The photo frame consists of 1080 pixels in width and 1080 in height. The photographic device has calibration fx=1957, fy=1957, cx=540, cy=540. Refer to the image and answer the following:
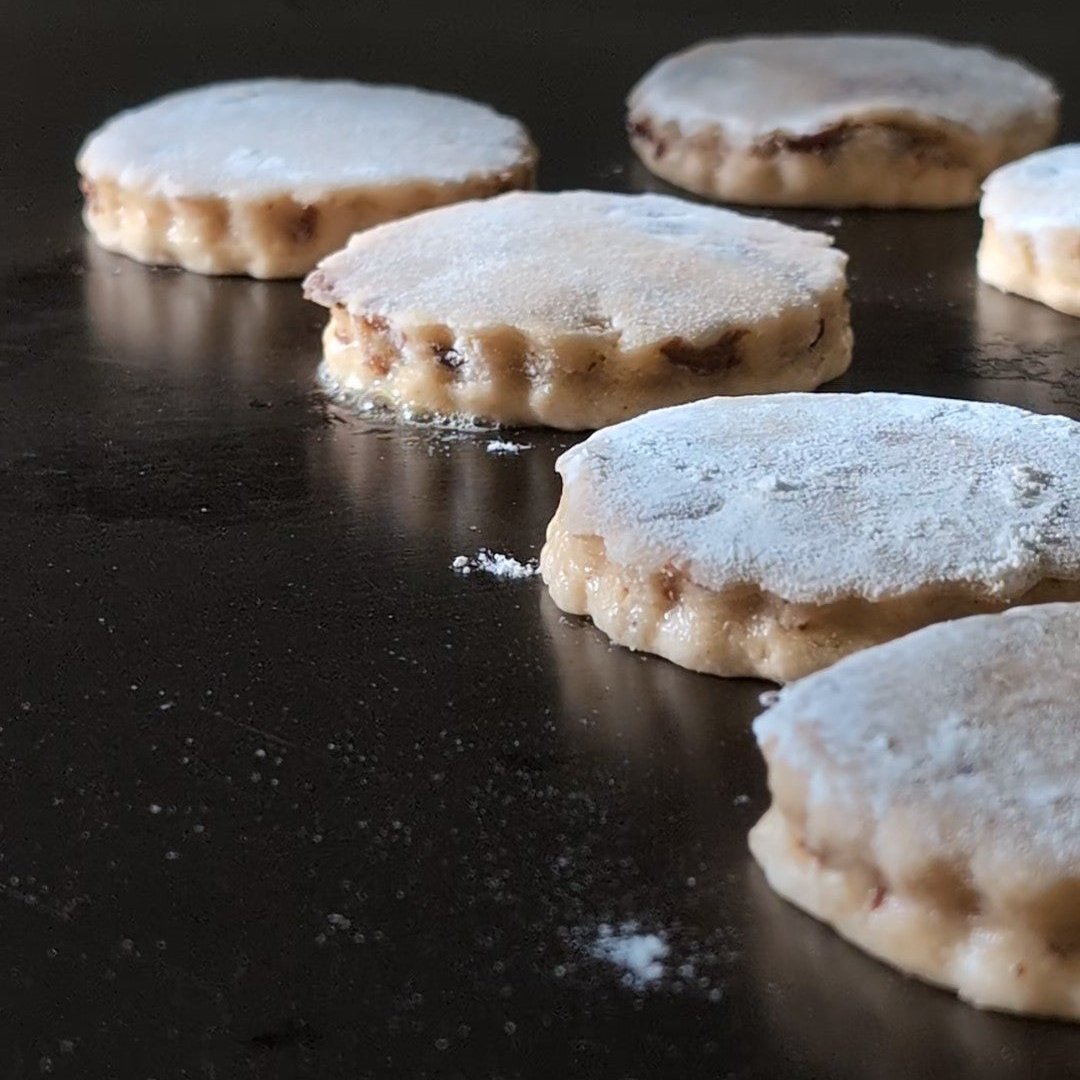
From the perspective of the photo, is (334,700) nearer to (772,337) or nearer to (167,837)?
Answer: (167,837)

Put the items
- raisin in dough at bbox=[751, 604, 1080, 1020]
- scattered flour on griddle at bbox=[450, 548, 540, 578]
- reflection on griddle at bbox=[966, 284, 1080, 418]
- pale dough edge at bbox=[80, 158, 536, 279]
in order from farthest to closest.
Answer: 1. pale dough edge at bbox=[80, 158, 536, 279]
2. reflection on griddle at bbox=[966, 284, 1080, 418]
3. scattered flour on griddle at bbox=[450, 548, 540, 578]
4. raisin in dough at bbox=[751, 604, 1080, 1020]

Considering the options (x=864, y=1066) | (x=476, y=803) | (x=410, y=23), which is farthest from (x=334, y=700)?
(x=410, y=23)

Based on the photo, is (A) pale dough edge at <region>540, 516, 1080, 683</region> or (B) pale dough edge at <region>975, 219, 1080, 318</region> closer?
(A) pale dough edge at <region>540, 516, 1080, 683</region>

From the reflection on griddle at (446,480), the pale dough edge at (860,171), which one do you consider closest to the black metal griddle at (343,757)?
the reflection on griddle at (446,480)

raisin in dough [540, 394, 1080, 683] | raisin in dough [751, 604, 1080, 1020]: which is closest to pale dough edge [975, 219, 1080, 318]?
raisin in dough [540, 394, 1080, 683]

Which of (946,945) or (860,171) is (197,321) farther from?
(946,945)

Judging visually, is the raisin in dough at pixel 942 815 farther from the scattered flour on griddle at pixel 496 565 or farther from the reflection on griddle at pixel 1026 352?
the reflection on griddle at pixel 1026 352

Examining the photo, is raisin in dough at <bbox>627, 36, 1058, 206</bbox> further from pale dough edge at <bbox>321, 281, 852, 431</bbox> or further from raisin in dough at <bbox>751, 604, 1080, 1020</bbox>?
raisin in dough at <bbox>751, 604, 1080, 1020</bbox>
